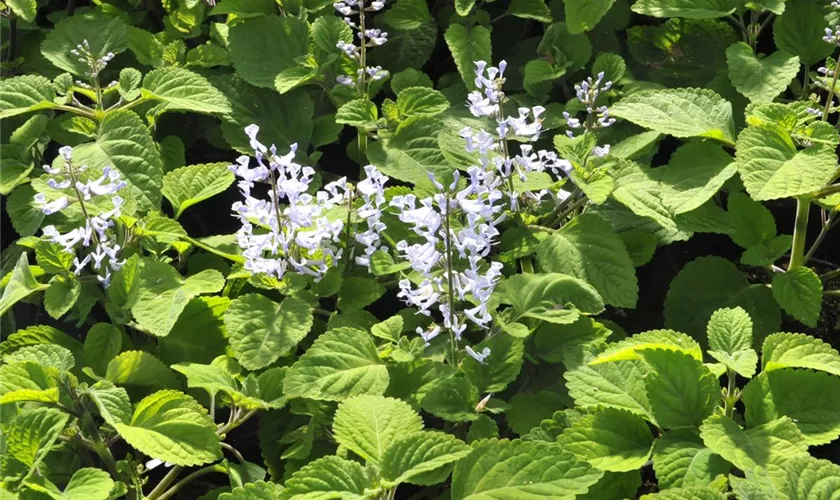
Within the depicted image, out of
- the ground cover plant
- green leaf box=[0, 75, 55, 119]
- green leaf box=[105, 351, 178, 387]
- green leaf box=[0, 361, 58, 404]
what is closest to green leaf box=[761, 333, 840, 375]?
the ground cover plant

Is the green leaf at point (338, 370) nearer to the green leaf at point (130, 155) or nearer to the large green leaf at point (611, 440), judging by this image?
the large green leaf at point (611, 440)

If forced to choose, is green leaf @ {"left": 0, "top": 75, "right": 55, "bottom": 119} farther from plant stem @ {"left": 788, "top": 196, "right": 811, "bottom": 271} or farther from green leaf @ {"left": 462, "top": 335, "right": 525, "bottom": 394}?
plant stem @ {"left": 788, "top": 196, "right": 811, "bottom": 271}

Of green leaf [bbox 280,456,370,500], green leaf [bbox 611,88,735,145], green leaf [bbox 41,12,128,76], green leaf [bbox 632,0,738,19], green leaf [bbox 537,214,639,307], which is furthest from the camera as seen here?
green leaf [bbox 41,12,128,76]

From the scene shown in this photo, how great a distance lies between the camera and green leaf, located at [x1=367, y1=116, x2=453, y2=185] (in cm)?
221

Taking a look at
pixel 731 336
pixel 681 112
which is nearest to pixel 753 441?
pixel 731 336

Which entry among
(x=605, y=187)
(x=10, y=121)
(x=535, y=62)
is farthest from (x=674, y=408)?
(x=10, y=121)

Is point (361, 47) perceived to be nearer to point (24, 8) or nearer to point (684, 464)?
point (24, 8)

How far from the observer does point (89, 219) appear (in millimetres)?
1924

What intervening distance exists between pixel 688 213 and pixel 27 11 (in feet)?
5.84

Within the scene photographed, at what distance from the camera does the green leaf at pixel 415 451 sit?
1501mm

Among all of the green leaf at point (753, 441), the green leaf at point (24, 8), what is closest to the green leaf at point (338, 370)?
the green leaf at point (753, 441)

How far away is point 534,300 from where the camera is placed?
73.2 inches

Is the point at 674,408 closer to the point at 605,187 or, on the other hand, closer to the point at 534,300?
the point at 534,300

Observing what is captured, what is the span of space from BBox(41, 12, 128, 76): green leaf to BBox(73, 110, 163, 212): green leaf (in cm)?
35
